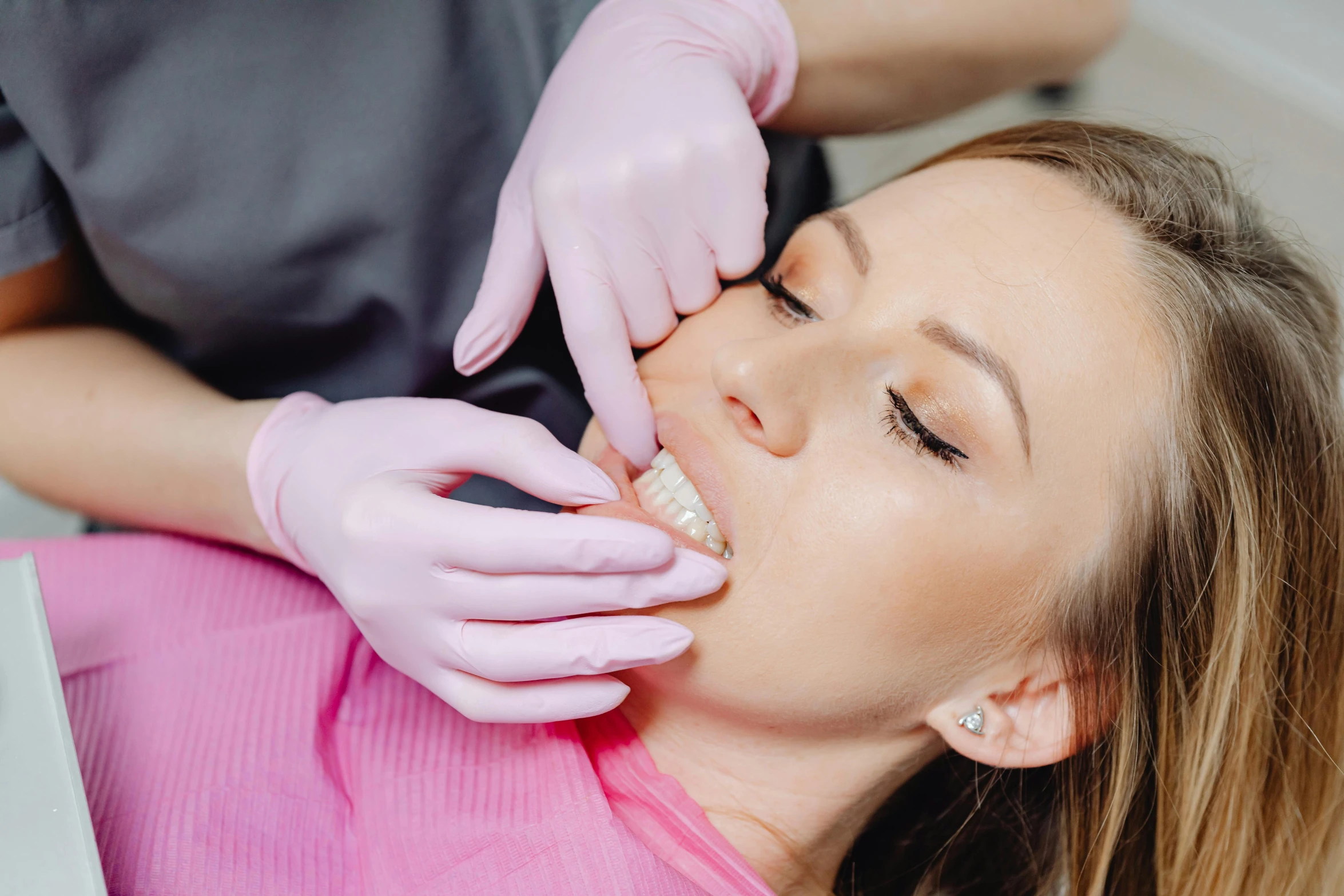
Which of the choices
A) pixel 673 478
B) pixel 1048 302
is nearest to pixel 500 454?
pixel 673 478

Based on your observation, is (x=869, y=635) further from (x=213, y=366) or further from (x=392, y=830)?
(x=213, y=366)

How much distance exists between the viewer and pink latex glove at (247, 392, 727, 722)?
0.98 metres

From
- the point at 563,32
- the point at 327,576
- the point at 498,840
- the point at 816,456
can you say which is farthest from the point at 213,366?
the point at 816,456

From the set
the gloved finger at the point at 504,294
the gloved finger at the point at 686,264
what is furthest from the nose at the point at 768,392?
the gloved finger at the point at 504,294

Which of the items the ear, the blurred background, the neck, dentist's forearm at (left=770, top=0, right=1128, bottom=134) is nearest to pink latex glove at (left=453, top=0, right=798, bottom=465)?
dentist's forearm at (left=770, top=0, right=1128, bottom=134)

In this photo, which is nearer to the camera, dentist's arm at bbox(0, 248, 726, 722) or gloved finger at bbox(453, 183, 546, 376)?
dentist's arm at bbox(0, 248, 726, 722)

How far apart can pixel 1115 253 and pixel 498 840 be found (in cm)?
90

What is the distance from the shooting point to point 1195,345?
1.04 metres

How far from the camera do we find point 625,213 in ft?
3.84

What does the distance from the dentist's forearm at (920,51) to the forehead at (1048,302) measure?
1.47ft

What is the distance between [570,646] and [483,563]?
0.40 feet

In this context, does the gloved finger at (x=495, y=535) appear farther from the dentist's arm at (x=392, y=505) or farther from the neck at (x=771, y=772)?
the neck at (x=771, y=772)

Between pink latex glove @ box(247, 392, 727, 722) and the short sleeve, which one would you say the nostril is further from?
the short sleeve

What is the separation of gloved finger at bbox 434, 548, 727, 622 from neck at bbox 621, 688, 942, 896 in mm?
196
